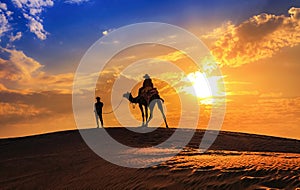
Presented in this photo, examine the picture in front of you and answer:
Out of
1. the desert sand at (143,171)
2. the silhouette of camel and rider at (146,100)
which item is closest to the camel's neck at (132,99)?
the silhouette of camel and rider at (146,100)

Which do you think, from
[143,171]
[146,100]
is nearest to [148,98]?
[146,100]

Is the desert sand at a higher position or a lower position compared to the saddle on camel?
lower

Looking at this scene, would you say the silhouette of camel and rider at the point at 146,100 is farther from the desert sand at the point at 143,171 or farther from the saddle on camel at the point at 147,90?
the desert sand at the point at 143,171

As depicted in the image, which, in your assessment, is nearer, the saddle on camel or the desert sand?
the desert sand

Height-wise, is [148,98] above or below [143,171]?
above

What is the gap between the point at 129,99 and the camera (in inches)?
930

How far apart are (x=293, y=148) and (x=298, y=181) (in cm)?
1170

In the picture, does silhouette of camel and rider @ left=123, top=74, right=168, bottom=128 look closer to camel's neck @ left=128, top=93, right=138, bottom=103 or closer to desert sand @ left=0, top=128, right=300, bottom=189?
camel's neck @ left=128, top=93, right=138, bottom=103

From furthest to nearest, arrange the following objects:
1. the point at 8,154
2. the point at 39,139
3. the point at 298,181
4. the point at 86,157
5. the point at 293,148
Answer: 1. the point at 39,139
2. the point at 293,148
3. the point at 8,154
4. the point at 86,157
5. the point at 298,181

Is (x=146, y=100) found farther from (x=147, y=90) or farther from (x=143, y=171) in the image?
(x=143, y=171)

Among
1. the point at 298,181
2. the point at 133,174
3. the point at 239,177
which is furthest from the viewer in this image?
the point at 133,174

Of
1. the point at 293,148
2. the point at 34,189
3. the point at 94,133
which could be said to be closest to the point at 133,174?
the point at 34,189

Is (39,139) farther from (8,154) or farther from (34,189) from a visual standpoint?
(34,189)

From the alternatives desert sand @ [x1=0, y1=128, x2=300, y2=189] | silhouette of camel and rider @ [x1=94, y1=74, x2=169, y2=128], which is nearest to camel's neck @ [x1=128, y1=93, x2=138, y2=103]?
silhouette of camel and rider @ [x1=94, y1=74, x2=169, y2=128]
